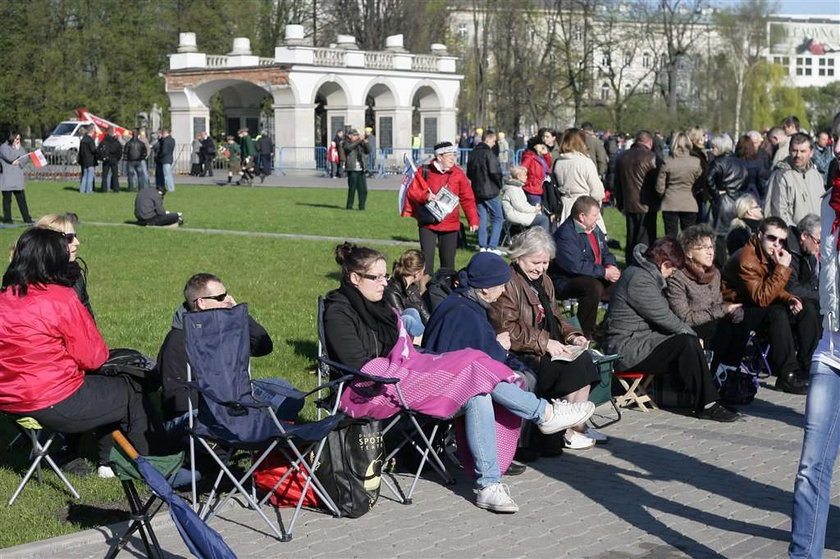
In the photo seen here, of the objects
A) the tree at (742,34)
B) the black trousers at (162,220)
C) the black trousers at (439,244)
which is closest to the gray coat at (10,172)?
the black trousers at (162,220)

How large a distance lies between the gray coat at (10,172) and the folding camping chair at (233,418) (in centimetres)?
1804

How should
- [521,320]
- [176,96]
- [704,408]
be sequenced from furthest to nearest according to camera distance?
[176,96], [704,408], [521,320]

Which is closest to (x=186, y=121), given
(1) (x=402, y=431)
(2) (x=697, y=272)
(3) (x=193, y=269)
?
(3) (x=193, y=269)

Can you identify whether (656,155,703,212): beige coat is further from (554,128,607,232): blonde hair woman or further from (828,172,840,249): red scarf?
(828,172,840,249): red scarf

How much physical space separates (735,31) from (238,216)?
71.7 metres

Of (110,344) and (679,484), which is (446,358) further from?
(110,344)

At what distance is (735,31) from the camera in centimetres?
9150

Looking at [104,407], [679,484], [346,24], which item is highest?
[346,24]

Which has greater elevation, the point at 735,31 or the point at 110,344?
the point at 735,31

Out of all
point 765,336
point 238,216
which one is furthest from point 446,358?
point 238,216

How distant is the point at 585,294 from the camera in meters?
11.6

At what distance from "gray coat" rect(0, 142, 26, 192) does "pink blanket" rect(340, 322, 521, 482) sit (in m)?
17.8

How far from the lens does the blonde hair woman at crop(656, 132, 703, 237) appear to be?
16.1 meters

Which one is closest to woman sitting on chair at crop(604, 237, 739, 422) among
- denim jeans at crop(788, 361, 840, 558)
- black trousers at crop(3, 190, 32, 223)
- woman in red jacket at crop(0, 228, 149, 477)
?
denim jeans at crop(788, 361, 840, 558)
